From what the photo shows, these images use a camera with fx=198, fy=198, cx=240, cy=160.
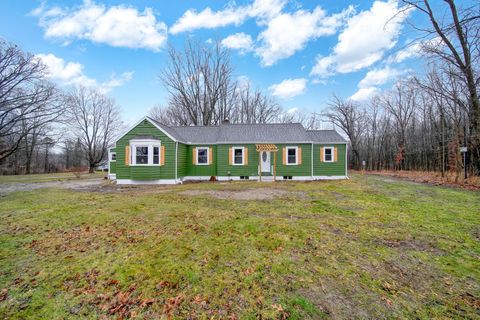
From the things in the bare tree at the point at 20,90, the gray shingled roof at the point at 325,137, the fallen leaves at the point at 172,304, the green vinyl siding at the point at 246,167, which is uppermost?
the bare tree at the point at 20,90

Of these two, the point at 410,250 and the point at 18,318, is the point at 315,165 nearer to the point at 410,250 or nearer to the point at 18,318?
the point at 410,250

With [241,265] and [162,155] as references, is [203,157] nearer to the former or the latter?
[162,155]

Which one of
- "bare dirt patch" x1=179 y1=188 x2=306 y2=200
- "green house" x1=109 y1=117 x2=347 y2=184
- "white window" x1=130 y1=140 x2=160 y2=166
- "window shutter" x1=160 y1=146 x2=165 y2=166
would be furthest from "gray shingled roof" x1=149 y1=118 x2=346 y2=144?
"bare dirt patch" x1=179 y1=188 x2=306 y2=200

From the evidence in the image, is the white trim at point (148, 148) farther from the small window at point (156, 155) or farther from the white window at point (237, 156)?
the white window at point (237, 156)

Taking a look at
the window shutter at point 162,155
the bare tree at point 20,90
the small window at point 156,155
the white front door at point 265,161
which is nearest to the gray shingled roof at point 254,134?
the white front door at point 265,161

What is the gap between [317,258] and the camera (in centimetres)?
357

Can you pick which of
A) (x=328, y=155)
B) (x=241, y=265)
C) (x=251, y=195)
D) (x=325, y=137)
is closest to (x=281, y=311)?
(x=241, y=265)

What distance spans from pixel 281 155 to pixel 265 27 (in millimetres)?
11825

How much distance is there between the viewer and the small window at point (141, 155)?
1406 cm

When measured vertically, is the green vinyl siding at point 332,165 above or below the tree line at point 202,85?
below

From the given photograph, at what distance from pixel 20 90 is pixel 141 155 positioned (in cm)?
1399

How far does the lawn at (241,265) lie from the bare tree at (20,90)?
17.1 m

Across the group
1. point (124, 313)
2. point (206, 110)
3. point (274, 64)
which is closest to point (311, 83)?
point (274, 64)

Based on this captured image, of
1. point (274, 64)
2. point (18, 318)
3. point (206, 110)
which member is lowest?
point (18, 318)
